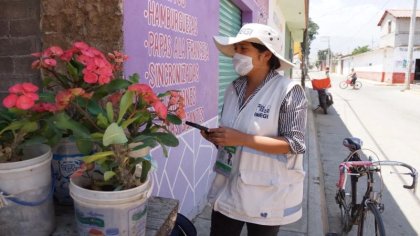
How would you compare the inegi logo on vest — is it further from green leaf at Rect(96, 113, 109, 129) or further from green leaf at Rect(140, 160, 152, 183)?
green leaf at Rect(96, 113, 109, 129)

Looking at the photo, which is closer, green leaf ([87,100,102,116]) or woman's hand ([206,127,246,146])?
green leaf ([87,100,102,116])

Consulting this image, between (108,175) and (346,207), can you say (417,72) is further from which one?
(108,175)

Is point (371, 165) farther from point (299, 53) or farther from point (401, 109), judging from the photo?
point (299, 53)

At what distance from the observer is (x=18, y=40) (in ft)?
6.54

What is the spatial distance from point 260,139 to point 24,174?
1.00 metres

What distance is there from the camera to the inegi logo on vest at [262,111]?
1.84 meters

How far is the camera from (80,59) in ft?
3.99

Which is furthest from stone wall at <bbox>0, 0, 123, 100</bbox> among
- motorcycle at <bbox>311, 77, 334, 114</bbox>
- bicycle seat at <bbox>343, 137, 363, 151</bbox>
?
motorcycle at <bbox>311, 77, 334, 114</bbox>

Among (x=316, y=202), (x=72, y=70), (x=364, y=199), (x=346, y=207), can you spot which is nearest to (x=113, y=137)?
(x=72, y=70)

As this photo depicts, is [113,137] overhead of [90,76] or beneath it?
beneath

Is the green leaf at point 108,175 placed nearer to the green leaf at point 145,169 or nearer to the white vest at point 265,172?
the green leaf at point 145,169

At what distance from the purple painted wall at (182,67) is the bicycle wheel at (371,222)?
4.78 feet

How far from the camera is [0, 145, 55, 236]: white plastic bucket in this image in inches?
47.5

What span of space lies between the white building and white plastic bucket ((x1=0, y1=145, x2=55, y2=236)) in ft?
107
